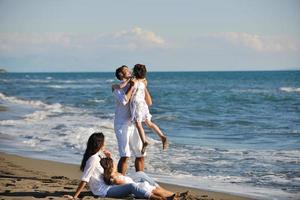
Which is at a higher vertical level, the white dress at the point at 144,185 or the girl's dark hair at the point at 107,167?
the girl's dark hair at the point at 107,167

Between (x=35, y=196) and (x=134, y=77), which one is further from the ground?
(x=134, y=77)

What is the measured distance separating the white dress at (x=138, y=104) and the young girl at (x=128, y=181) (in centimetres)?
84

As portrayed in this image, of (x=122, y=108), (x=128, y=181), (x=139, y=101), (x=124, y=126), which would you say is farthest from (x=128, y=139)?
(x=128, y=181)

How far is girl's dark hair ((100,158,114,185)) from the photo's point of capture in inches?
250

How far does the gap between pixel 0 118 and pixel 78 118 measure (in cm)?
283

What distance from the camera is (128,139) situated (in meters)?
7.00

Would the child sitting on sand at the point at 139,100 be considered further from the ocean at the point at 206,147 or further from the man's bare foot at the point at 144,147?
the ocean at the point at 206,147

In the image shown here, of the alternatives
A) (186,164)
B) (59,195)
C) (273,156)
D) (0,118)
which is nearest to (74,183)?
(59,195)

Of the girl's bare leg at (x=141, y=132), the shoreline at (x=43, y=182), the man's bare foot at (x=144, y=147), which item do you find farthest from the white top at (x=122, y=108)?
the shoreline at (x=43, y=182)

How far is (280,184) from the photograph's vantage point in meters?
8.18

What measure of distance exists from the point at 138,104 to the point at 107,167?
108cm

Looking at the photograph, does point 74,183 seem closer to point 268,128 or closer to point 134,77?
point 134,77

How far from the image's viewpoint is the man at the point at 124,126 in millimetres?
6969

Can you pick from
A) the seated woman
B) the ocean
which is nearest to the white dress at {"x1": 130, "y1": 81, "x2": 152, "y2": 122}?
the seated woman
